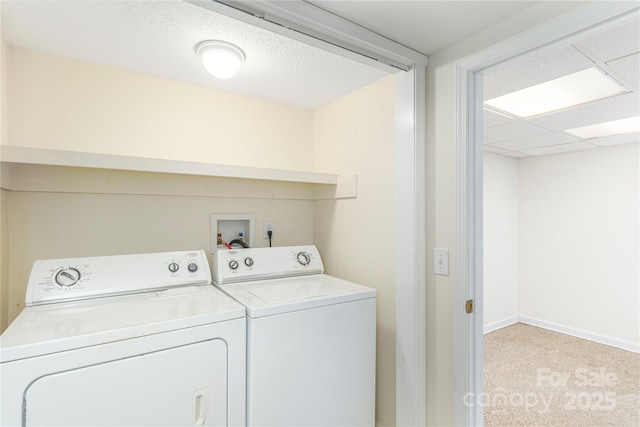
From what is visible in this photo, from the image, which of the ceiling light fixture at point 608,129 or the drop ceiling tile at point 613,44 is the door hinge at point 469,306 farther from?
the ceiling light fixture at point 608,129

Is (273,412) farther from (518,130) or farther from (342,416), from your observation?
(518,130)

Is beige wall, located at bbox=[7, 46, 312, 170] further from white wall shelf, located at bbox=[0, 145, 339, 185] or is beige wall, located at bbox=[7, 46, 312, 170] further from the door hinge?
the door hinge

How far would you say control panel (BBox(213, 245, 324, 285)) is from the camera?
1.71 metres

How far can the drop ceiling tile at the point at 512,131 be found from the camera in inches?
108

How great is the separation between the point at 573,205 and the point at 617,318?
50.3 inches

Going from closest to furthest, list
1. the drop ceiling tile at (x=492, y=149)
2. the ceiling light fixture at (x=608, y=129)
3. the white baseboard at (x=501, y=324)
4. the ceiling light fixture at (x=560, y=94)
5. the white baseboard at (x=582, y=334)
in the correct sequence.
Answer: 1. the ceiling light fixture at (x=560, y=94)
2. the ceiling light fixture at (x=608, y=129)
3. the white baseboard at (x=582, y=334)
4. the drop ceiling tile at (x=492, y=149)
5. the white baseboard at (x=501, y=324)

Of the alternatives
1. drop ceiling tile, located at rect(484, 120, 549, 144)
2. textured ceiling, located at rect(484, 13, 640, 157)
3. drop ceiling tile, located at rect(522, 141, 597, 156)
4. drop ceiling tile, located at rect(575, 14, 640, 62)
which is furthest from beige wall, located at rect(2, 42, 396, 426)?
drop ceiling tile, located at rect(522, 141, 597, 156)

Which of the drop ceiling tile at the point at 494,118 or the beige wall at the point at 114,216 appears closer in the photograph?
the beige wall at the point at 114,216

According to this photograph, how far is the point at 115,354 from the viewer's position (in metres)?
1.02

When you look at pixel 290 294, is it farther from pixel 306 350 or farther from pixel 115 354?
pixel 115 354

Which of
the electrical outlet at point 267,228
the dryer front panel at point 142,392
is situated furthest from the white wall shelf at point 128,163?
the dryer front panel at point 142,392

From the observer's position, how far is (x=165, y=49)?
148cm

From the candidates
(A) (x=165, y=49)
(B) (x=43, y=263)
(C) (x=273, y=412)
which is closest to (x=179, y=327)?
(C) (x=273, y=412)

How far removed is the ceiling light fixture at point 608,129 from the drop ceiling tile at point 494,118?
0.77 meters
